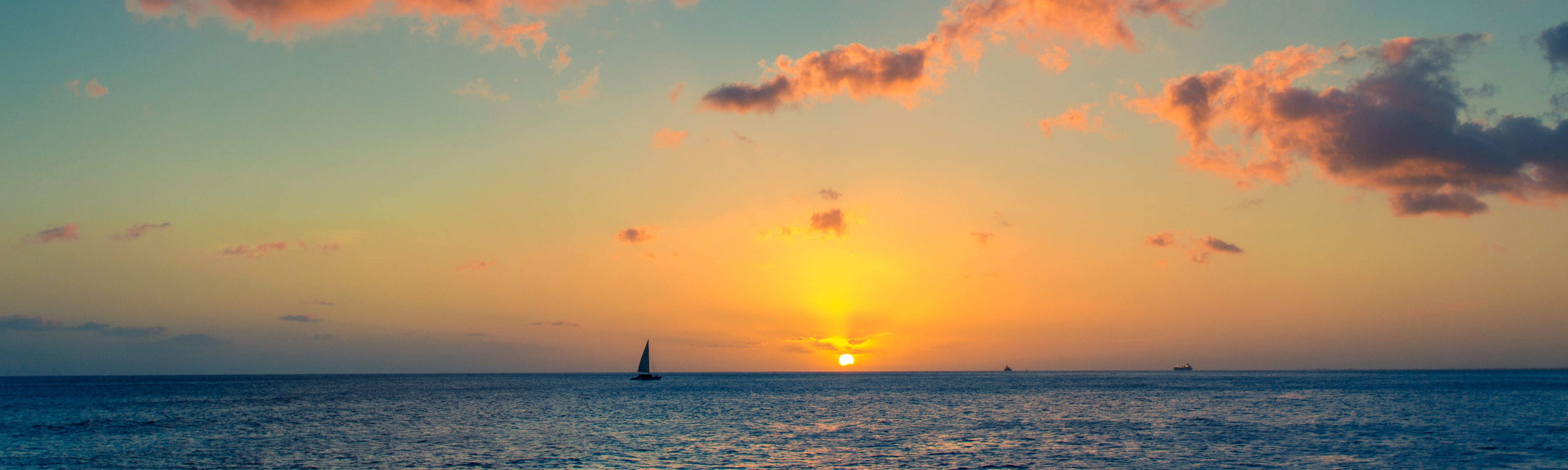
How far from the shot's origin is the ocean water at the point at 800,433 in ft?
165

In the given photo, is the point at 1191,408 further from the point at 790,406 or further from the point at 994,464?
the point at 994,464

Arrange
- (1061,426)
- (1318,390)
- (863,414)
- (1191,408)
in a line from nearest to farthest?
(1061,426) < (863,414) < (1191,408) < (1318,390)

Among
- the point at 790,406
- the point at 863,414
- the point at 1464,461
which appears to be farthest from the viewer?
the point at 790,406

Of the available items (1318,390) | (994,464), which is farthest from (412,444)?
(1318,390)

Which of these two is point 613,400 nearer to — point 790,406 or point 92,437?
point 790,406

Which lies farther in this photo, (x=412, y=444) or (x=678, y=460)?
(x=412, y=444)

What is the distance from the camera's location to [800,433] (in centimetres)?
6812

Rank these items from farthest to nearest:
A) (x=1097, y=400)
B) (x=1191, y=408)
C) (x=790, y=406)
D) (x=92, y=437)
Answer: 1. (x=1097, y=400)
2. (x=790, y=406)
3. (x=1191, y=408)
4. (x=92, y=437)

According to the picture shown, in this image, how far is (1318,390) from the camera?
157250 mm

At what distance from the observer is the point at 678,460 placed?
5025cm

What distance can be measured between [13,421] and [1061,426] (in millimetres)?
100625

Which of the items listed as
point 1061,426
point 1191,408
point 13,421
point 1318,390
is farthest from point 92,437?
point 1318,390

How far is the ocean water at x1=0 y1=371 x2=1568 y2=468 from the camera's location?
5016 cm

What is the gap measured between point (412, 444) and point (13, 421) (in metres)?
56.0
